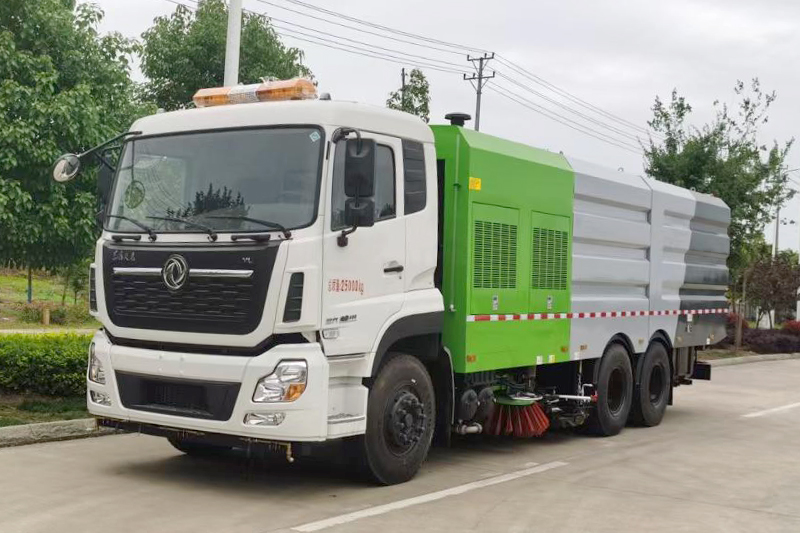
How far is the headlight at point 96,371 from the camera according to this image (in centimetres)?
733

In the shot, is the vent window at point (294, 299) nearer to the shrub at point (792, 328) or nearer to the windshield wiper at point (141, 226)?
the windshield wiper at point (141, 226)

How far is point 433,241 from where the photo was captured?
7.84 meters

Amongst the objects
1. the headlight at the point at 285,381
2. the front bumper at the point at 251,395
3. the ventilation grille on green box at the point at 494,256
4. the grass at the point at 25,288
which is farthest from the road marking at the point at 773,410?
the grass at the point at 25,288

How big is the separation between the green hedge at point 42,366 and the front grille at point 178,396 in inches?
123

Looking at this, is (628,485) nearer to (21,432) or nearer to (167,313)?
(167,313)

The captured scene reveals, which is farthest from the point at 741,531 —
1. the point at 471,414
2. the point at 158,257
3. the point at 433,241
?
the point at 158,257

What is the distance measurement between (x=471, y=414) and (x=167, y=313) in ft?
9.47

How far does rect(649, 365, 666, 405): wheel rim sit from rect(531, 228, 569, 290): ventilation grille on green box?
2791mm

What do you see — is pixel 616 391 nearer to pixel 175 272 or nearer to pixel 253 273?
pixel 253 273

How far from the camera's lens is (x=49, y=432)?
8.85m

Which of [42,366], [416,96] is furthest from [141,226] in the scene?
[416,96]

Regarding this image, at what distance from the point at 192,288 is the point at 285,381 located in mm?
953

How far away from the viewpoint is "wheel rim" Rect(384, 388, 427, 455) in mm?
7320

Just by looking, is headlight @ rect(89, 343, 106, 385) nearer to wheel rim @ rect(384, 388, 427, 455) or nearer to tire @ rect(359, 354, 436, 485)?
tire @ rect(359, 354, 436, 485)
